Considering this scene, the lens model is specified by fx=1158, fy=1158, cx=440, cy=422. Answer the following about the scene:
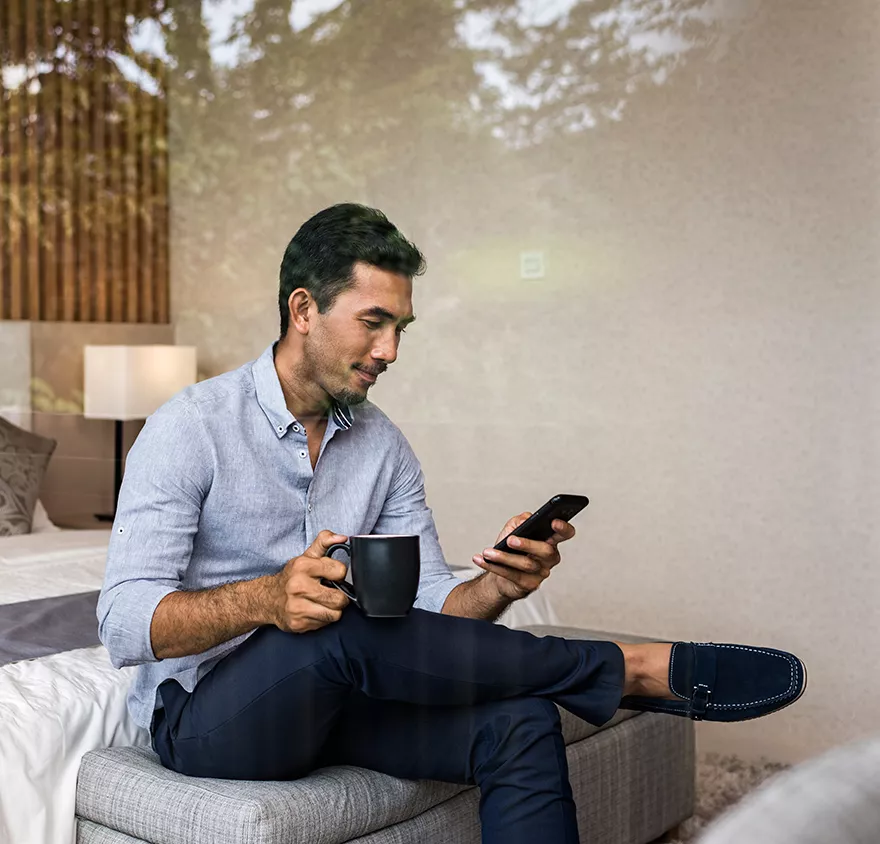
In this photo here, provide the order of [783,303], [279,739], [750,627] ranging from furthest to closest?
[783,303] → [750,627] → [279,739]

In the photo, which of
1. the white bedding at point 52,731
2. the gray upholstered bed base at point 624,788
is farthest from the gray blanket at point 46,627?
the gray upholstered bed base at point 624,788

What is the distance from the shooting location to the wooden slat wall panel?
2127 millimetres

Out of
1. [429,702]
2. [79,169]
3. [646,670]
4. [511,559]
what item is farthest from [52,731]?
[79,169]

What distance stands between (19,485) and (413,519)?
3.21 feet

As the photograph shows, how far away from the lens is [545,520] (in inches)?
49.5

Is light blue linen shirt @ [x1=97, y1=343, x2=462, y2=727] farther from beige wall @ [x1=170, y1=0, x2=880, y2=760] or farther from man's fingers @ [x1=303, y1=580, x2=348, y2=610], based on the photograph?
beige wall @ [x1=170, y1=0, x2=880, y2=760]

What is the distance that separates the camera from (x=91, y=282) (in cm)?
223

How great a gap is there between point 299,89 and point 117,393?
2.23 ft

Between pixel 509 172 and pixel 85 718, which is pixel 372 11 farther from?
pixel 85 718

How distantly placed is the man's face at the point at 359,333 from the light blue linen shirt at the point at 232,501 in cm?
6


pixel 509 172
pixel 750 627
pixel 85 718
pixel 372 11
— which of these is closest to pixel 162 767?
pixel 85 718

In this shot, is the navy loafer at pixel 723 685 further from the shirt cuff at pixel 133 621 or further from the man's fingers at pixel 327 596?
the shirt cuff at pixel 133 621

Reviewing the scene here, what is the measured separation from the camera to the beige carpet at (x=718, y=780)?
1657 mm

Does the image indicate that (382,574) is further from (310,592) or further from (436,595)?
(436,595)
